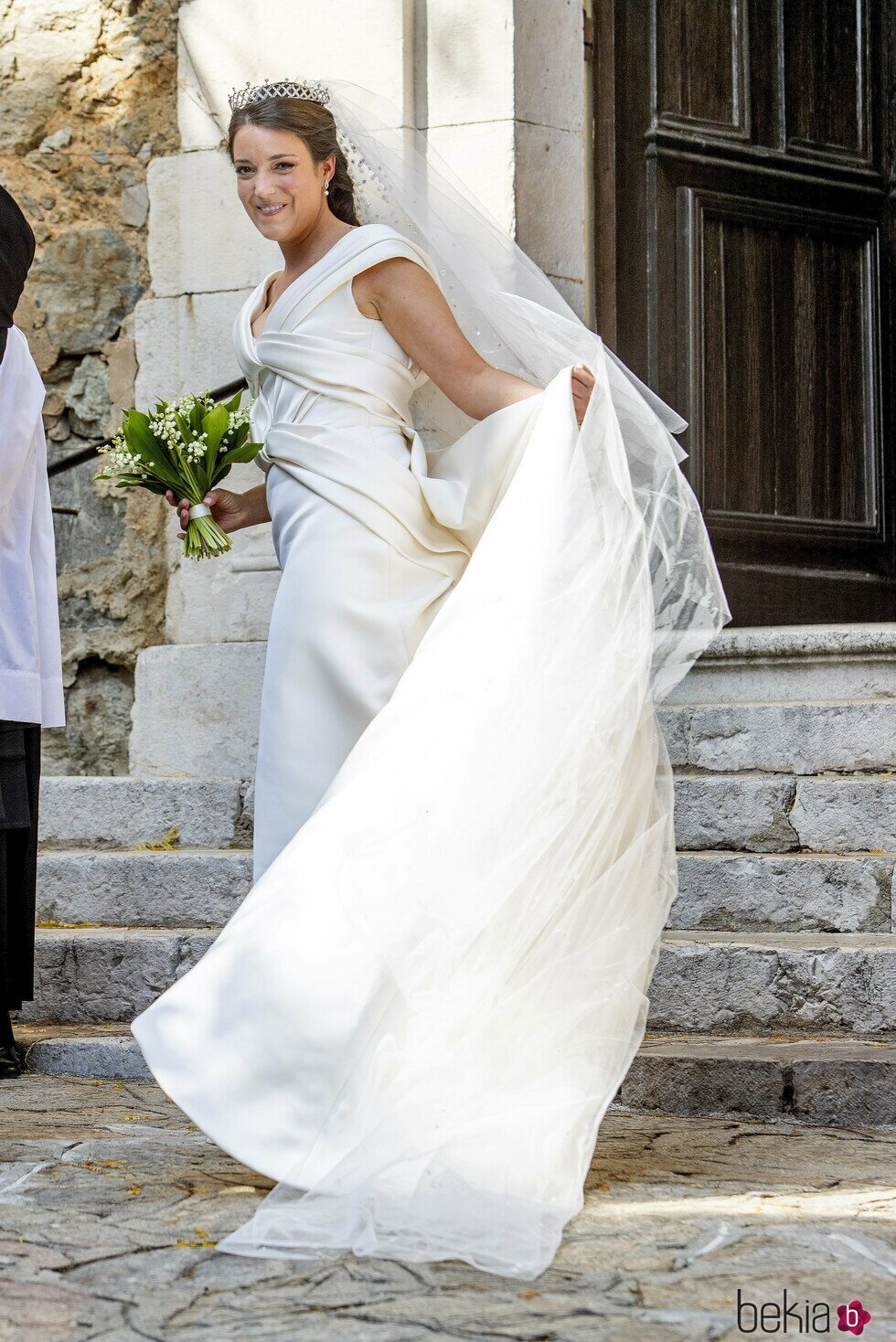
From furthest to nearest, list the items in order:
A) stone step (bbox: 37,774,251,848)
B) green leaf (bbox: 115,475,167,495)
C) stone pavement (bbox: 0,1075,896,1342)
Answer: stone step (bbox: 37,774,251,848) → green leaf (bbox: 115,475,167,495) → stone pavement (bbox: 0,1075,896,1342)

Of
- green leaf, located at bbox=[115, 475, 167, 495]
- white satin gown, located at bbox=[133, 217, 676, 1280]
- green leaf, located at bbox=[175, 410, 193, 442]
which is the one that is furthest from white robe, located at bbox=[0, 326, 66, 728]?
white satin gown, located at bbox=[133, 217, 676, 1280]

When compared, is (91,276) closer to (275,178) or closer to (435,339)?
(275,178)

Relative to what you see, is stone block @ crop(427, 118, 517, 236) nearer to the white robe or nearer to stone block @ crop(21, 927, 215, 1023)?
the white robe

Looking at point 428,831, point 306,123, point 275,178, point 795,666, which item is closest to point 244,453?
point 275,178

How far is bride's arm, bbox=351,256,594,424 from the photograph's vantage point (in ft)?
10.4

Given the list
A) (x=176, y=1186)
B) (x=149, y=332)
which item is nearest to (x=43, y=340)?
(x=149, y=332)

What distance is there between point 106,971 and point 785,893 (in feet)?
5.95

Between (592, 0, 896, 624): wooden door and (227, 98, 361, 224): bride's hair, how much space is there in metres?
2.35

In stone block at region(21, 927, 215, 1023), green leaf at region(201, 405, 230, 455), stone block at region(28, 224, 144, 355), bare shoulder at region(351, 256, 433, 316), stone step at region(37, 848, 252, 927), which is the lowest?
stone block at region(21, 927, 215, 1023)

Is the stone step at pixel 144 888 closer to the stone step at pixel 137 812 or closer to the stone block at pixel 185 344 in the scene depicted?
the stone step at pixel 137 812

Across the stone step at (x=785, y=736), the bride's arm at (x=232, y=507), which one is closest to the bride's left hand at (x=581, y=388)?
the bride's arm at (x=232, y=507)

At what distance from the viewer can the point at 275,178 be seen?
322cm

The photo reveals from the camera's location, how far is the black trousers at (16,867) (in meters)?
3.80

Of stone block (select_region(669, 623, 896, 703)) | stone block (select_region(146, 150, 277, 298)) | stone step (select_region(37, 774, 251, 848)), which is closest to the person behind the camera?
stone block (select_region(669, 623, 896, 703))
